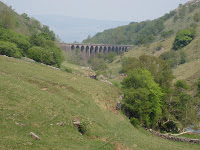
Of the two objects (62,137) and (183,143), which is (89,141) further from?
(183,143)

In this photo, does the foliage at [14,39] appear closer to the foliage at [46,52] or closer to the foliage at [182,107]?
the foliage at [46,52]

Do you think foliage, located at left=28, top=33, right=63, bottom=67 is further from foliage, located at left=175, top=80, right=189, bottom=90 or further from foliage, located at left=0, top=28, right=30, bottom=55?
foliage, located at left=175, top=80, right=189, bottom=90

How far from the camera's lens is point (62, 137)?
2141 centimetres

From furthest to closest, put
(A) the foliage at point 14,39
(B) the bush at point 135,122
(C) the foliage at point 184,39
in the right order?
(C) the foliage at point 184,39 < (A) the foliage at point 14,39 < (B) the bush at point 135,122

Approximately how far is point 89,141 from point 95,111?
1102 cm

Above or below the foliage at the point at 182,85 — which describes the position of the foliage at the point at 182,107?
below

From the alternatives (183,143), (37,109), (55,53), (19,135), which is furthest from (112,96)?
(55,53)

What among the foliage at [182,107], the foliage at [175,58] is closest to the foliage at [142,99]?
the foliage at [182,107]

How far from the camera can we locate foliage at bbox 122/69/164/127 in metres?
43.1

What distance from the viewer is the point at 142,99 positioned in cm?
4372

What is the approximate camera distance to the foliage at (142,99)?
4309 cm

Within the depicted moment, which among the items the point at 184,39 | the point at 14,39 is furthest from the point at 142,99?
the point at 184,39

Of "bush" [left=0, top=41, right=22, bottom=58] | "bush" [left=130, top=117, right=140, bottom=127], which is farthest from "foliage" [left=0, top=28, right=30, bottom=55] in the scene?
"bush" [left=130, top=117, right=140, bottom=127]

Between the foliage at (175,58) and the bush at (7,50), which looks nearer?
the bush at (7,50)
